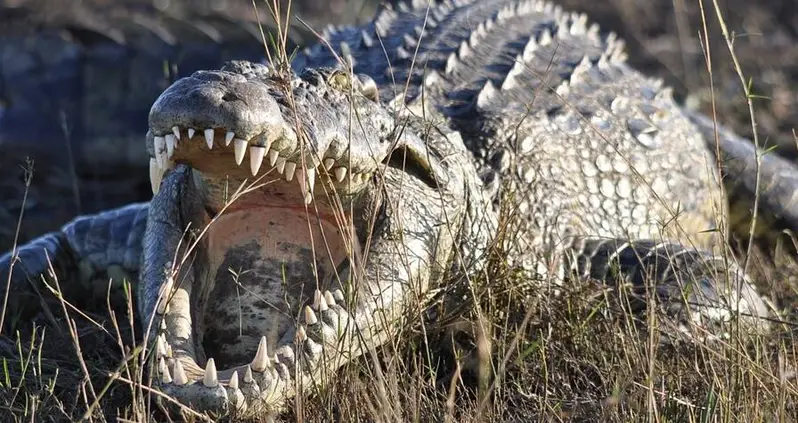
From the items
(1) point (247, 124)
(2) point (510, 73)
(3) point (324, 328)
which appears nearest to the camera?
(1) point (247, 124)

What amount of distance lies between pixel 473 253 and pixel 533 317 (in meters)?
0.29

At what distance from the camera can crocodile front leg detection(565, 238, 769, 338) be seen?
3.42 m

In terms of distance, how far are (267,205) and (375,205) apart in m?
0.38

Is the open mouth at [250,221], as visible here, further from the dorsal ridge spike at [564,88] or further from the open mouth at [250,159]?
the dorsal ridge spike at [564,88]

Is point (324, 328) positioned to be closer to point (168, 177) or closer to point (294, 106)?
point (294, 106)

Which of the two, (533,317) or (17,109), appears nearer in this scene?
(533,317)

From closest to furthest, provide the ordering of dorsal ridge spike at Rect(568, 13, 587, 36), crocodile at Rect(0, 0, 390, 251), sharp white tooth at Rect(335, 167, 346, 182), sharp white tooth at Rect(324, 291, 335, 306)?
sharp white tooth at Rect(324, 291, 335, 306) < sharp white tooth at Rect(335, 167, 346, 182) < dorsal ridge spike at Rect(568, 13, 587, 36) < crocodile at Rect(0, 0, 390, 251)

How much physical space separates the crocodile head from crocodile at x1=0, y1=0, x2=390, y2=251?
2.56 metres

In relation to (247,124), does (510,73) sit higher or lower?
higher

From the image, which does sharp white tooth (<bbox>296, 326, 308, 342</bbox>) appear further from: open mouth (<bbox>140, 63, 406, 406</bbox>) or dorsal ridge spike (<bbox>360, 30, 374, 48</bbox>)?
dorsal ridge spike (<bbox>360, 30, 374, 48</bbox>)

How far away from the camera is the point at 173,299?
10.2 feet

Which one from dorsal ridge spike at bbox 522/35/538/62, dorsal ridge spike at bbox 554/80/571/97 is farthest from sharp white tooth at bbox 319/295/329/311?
dorsal ridge spike at bbox 522/35/538/62

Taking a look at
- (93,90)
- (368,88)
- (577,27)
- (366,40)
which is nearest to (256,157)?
(368,88)

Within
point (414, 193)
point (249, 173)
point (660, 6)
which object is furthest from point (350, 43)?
point (660, 6)
